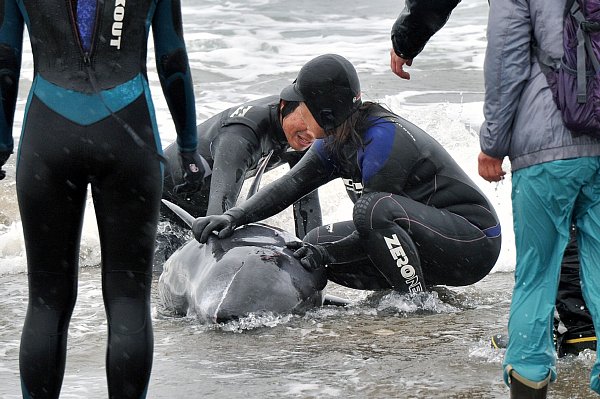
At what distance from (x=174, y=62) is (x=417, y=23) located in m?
1.21

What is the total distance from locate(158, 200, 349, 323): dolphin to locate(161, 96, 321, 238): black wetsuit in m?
0.46

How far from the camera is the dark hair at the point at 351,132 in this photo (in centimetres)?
573

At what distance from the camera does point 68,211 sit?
141 inches

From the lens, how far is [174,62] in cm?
375

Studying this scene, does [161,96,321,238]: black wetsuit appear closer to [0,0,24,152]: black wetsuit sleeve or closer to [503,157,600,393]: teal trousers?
[0,0,24,152]: black wetsuit sleeve

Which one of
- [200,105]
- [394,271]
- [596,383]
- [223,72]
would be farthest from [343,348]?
[223,72]

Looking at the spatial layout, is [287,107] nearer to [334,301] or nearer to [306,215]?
[334,301]

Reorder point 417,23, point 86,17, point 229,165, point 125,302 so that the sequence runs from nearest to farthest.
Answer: point 86,17
point 125,302
point 417,23
point 229,165

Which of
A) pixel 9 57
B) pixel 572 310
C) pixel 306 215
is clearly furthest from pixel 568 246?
pixel 306 215

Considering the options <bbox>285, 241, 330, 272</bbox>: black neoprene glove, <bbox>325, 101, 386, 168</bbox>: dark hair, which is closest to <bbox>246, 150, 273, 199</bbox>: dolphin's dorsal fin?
<bbox>285, 241, 330, 272</bbox>: black neoprene glove

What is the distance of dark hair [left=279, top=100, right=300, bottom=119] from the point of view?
607 cm

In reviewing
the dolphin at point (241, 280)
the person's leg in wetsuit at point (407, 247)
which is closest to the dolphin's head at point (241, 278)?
the dolphin at point (241, 280)

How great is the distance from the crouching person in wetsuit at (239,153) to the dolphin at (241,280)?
397 mm

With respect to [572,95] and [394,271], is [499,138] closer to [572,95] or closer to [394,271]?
[572,95]
